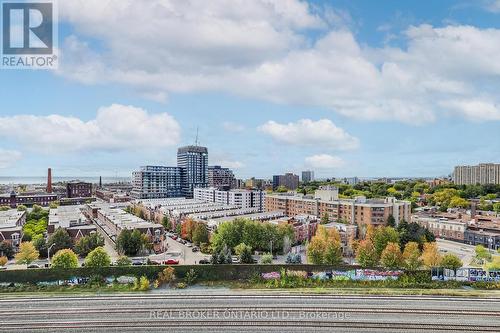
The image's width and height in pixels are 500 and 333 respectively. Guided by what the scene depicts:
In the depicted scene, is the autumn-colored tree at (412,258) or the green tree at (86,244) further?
the green tree at (86,244)

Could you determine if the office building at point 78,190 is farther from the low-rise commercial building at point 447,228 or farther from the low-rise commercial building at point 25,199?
the low-rise commercial building at point 447,228

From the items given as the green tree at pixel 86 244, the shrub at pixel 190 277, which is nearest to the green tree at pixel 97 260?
the shrub at pixel 190 277

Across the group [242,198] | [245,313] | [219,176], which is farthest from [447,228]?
[219,176]

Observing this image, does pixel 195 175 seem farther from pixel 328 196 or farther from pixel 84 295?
pixel 84 295

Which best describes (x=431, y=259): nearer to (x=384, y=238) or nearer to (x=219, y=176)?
(x=384, y=238)

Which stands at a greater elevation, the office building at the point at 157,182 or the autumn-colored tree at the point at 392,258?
the office building at the point at 157,182

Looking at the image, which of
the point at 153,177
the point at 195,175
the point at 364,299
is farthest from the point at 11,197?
the point at 364,299

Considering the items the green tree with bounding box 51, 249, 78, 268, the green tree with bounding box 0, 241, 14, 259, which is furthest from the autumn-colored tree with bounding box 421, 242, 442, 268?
the green tree with bounding box 0, 241, 14, 259

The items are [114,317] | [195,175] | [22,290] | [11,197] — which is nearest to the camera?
[114,317]
